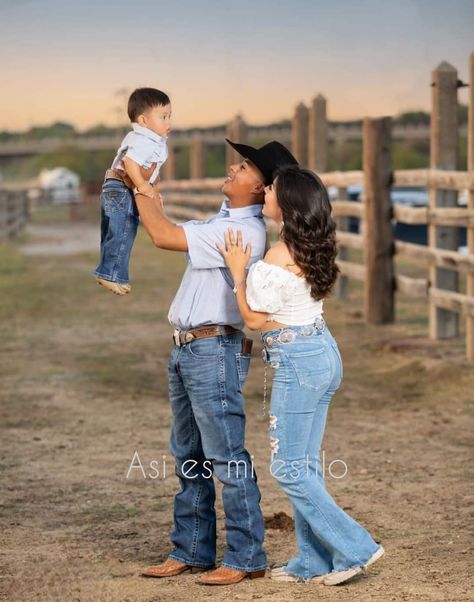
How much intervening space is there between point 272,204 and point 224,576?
3.99 ft

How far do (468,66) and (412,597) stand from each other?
18.2 ft

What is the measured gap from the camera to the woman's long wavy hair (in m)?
3.70

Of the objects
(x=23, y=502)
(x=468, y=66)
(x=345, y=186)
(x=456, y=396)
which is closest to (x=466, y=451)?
(x=456, y=396)

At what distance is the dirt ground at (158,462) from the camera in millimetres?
4016

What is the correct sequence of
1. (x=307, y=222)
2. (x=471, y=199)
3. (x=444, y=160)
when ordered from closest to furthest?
(x=307, y=222) → (x=471, y=199) → (x=444, y=160)

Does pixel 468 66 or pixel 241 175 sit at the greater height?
pixel 468 66

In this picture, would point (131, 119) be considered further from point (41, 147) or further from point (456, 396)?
point (41, 147)

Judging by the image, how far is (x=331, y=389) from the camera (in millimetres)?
3828

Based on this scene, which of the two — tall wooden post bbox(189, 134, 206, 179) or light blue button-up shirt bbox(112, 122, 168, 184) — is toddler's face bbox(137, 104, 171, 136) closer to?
light blue button-up shirt bbox(112, 122, 168, 184)

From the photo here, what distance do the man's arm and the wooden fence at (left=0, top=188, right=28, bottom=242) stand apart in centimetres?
2349

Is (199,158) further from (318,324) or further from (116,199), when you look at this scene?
(318,324)

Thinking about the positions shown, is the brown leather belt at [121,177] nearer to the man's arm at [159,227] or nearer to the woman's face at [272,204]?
the man's arm at [159,227]

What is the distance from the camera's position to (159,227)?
12.4 feet

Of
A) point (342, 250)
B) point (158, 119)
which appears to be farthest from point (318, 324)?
point (342, 250)
